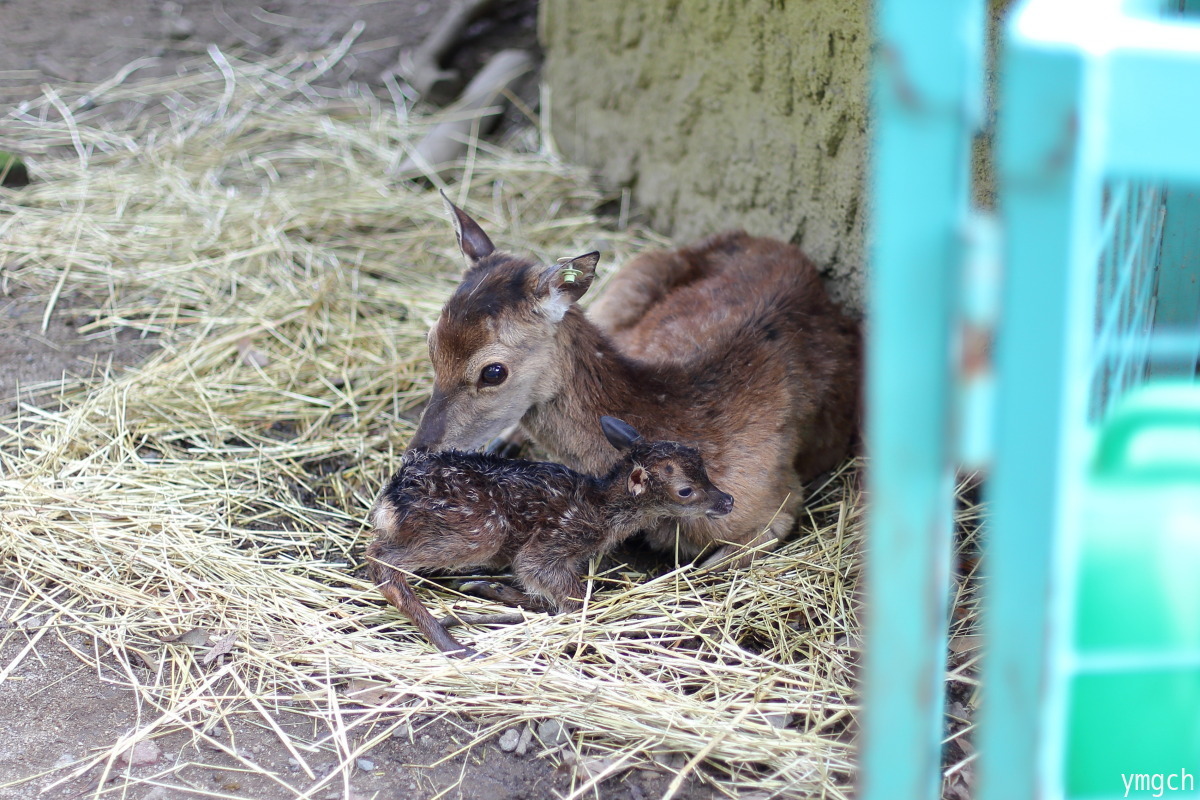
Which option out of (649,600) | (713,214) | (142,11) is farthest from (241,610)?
(142,11)

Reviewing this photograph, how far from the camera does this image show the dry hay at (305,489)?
3072 mm

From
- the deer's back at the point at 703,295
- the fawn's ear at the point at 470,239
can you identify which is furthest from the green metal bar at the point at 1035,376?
the fawn's ear at the point at 470,239

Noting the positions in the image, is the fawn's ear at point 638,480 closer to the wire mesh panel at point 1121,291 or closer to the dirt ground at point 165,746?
the dirt ground at point 165,746

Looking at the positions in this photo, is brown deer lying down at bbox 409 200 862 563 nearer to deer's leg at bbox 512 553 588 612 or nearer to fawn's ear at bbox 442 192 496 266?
fawn's ear at bbox 442 192 496 266

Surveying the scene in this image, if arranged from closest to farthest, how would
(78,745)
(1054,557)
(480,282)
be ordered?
(1054,557) → (78,745) → (480,282)

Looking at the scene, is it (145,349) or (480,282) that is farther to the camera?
(145,349)

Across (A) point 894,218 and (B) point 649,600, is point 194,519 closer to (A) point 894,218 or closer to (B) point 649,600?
(B) point 649,600

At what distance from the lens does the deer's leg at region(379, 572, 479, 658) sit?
3.34 m

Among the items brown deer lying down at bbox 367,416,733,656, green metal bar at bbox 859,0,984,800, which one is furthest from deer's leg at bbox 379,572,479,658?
green metal bar at bbox 859,0,984,800

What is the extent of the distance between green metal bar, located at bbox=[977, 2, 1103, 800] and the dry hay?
4.72 ft

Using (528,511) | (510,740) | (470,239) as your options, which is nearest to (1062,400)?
(510,740)

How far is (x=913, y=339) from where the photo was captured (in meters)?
1.38

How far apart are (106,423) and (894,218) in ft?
13.2

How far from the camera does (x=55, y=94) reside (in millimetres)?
7672
